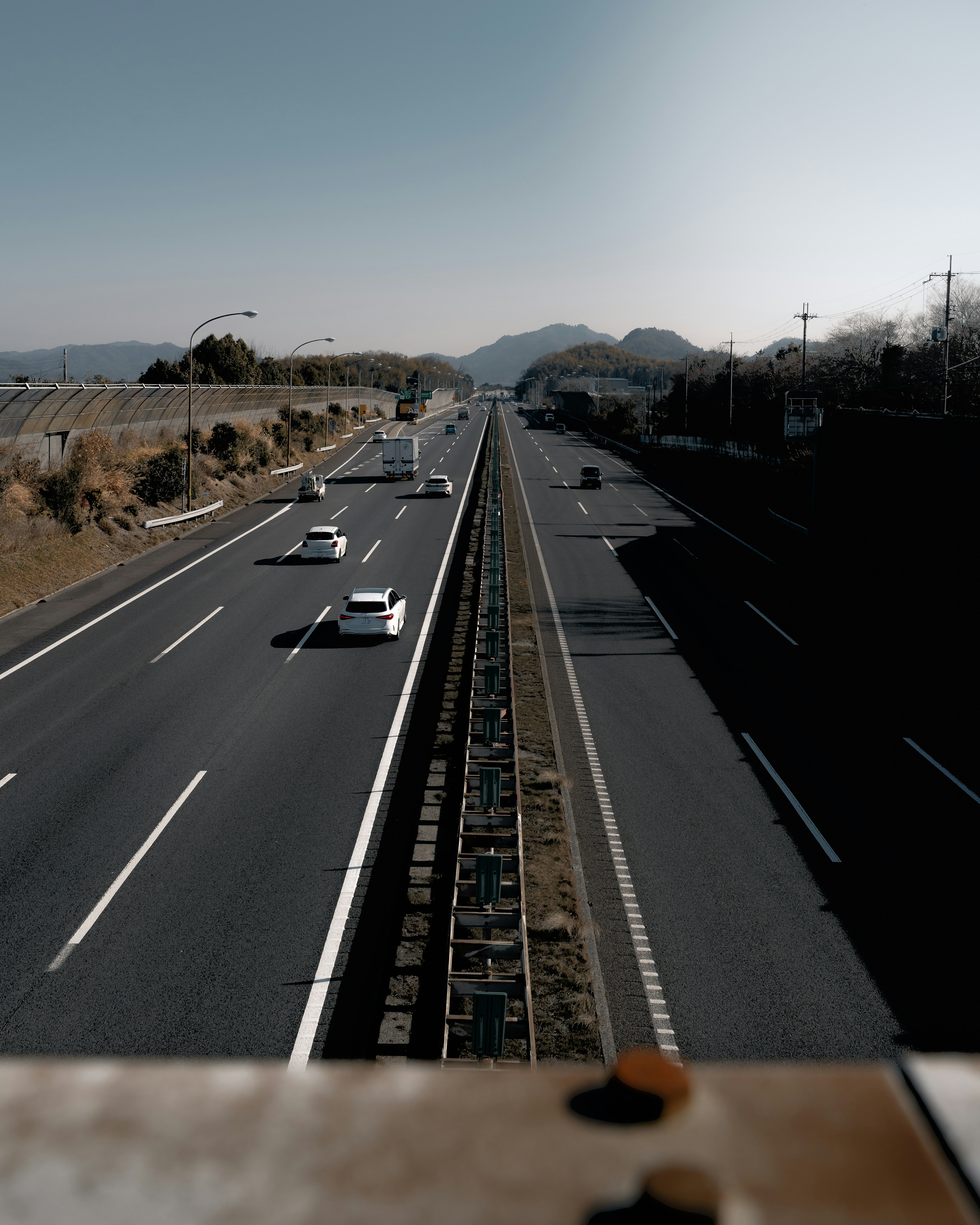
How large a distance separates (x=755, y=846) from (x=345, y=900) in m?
6.76

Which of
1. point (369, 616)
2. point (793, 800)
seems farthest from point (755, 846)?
point (369, 616)

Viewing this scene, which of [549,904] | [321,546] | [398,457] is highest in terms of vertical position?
[398,457]

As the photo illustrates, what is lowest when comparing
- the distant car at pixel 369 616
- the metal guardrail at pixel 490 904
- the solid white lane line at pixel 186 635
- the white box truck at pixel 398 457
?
the metal guardrail at pixel 490 904

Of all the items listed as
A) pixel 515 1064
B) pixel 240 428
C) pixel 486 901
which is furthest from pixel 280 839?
pixel 240 428

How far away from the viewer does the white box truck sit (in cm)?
6781

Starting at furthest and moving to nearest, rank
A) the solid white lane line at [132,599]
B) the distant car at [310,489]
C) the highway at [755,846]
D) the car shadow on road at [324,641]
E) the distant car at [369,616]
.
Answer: the distant car at [310,489] → the distant car at [369,616] → the car shadow on road at [324,641] → the solid white lane line at [132,599] → the highway at [755,846]

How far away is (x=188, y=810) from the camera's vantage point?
16125 millimetres

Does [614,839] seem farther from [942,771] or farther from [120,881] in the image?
[942,771]

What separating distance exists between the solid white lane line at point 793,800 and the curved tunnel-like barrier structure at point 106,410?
115 feet

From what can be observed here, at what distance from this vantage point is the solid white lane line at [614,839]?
11.0 m

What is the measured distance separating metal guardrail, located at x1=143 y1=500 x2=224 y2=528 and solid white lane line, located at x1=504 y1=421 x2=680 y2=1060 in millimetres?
22334

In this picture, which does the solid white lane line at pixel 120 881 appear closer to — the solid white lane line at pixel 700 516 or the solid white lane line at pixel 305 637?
the solid white lane line at pixel 305 637

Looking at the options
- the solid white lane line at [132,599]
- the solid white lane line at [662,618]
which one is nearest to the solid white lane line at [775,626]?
the solid white lane line at [662,618]

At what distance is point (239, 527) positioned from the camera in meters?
48.7
